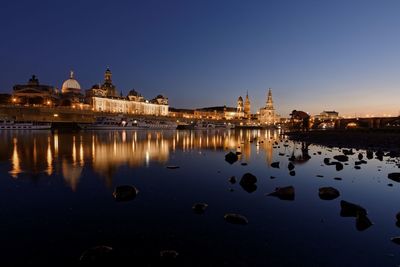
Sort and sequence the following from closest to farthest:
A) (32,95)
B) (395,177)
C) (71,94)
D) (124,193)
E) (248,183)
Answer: (124,193) → (248,183) → (395,177) → (32,95) → (71,94)

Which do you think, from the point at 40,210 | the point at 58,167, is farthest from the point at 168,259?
the point at 58,167

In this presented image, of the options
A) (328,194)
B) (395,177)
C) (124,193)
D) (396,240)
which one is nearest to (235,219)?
(396,240)

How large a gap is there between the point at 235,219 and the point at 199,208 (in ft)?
6.28

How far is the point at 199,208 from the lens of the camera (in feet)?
41.3

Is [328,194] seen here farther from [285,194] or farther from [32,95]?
[32,95]

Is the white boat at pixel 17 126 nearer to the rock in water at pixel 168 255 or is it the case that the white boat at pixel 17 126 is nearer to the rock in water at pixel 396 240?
the rock in water at pixel 168 255

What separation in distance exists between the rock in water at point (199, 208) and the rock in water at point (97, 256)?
187 inches

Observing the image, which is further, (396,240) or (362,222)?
(362,222)

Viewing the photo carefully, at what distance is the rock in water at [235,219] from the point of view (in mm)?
11195

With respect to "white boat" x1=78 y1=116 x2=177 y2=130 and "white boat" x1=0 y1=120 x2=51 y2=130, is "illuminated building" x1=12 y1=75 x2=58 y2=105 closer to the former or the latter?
"white boat" x1=78 y1=116 x2=177 y2=130

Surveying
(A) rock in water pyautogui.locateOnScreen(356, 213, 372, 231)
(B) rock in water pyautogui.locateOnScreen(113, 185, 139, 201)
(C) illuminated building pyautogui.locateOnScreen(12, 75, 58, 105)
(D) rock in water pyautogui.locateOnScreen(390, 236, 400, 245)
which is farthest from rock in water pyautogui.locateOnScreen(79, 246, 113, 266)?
(C) illuminated building pyautogui.locateOnScreen(12, 75, 58, 105)

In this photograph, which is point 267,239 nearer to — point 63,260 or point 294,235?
point 294,235

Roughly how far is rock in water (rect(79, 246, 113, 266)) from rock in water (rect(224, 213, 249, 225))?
4854mm

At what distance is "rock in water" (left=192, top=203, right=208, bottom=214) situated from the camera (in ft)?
40.5
